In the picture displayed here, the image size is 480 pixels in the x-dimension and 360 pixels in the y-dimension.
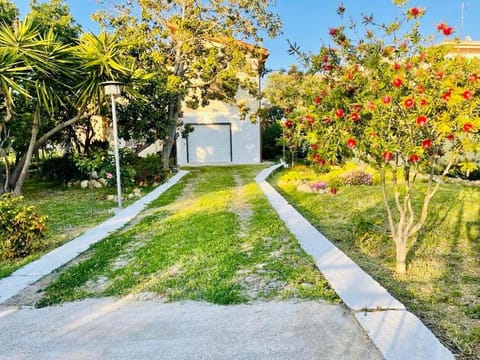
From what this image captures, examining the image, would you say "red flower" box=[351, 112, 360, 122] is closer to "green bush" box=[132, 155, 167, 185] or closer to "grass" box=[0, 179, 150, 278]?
"grass" box=[0, 179, 150, 278]

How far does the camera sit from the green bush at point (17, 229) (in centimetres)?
512

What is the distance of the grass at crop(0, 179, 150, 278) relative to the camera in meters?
5.63

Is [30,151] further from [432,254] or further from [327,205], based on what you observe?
[432,254]

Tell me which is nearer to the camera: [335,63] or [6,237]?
[335,63]

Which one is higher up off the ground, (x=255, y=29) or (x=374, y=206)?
(x=255, y=29)

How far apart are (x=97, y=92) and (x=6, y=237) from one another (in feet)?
18.9

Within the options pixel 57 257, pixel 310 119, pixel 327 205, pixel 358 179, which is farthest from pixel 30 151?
pixel 358 179

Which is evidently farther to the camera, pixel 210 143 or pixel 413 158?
pixel 210 143

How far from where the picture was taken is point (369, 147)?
12.8 ft

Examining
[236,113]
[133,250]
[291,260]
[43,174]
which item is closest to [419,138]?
[291,260]

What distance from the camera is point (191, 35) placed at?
52.5ft

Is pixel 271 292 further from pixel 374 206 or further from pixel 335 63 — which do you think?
pixel 374 206

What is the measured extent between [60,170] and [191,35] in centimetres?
709

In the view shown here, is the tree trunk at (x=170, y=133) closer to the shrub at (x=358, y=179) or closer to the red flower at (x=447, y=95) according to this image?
the shrub at (x=358, y=179)
